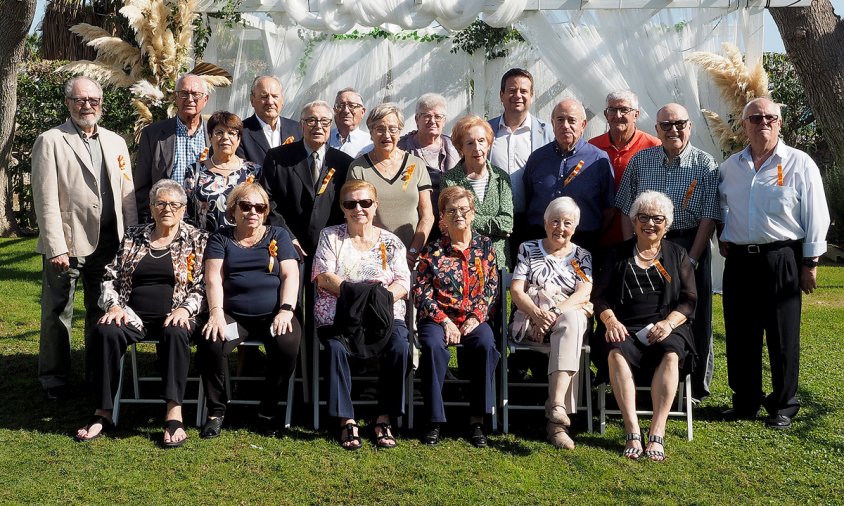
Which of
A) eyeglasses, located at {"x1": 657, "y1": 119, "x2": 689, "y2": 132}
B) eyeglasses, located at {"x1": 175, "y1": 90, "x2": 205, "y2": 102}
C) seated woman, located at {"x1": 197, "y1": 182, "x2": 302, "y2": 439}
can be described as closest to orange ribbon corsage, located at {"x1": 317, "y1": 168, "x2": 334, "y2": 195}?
seated woman, located at {"x1": 197, "y1": 182, "x2": 302, "y2": 439}

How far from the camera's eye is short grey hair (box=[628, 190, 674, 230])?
4.28 meters

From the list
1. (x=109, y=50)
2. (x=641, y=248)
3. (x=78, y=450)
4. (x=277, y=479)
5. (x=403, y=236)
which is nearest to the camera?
(x=277, y=479)

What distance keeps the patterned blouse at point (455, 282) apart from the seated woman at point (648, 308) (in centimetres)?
59

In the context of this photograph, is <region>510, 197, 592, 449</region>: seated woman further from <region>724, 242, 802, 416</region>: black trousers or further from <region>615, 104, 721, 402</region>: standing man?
<region>724, 242, 802, 416</region>: black trousers

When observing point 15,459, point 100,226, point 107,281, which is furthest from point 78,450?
point 100,226

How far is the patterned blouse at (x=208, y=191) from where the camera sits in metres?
4.64

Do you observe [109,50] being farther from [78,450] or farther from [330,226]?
[78,450]

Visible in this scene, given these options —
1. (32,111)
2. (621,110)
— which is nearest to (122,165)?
(621,110)

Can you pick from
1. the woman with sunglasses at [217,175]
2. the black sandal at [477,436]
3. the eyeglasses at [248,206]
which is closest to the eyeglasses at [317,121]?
the woman with sunglasses at [217,175]

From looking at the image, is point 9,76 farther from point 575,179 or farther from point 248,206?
point 575,179

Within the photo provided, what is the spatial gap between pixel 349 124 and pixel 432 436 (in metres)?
2.16

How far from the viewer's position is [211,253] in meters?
4.39

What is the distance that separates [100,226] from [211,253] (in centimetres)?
82

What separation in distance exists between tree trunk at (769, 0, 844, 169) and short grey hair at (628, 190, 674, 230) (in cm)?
475
